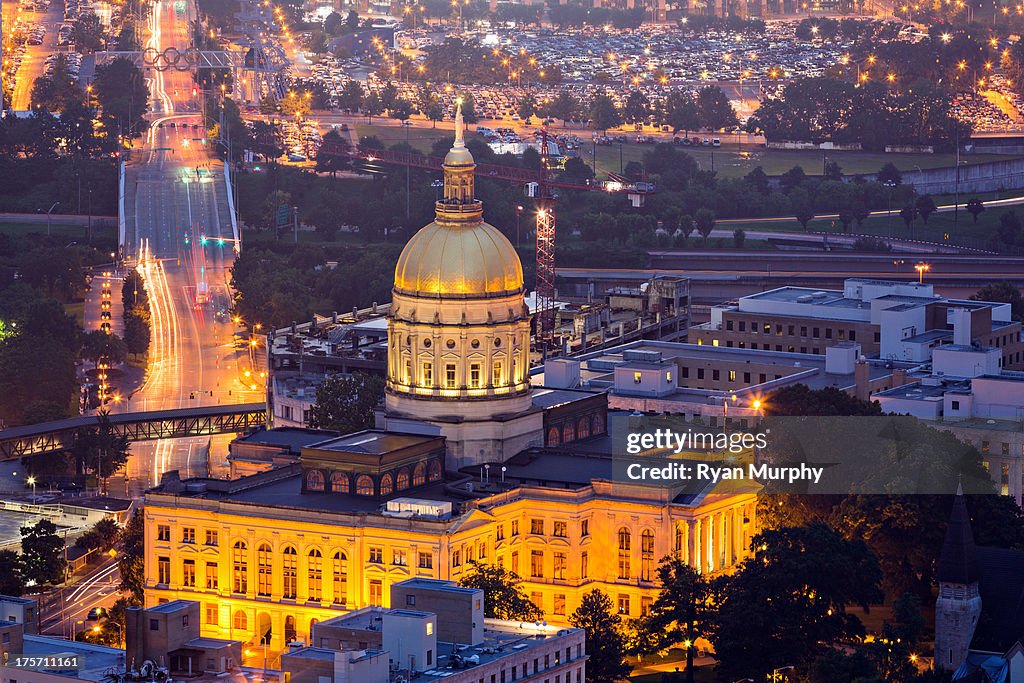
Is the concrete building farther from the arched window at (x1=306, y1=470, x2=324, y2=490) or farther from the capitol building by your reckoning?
the arched window at (x1=306, y1=470, x2=324, y2=490)

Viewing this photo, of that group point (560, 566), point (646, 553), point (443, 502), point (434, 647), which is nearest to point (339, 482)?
point (443, 502)

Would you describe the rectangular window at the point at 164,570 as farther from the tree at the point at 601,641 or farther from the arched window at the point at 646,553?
the arched window at the point at 646,553

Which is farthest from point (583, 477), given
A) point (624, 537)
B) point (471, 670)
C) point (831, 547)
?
point (471, 670)

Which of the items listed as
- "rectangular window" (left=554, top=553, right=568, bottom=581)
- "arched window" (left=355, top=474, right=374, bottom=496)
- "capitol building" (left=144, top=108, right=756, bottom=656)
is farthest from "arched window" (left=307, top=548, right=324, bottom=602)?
"rectangular window" (left=554, top=553, right=568, bottom=581)

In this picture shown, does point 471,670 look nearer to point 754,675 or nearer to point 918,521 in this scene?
point 754,675

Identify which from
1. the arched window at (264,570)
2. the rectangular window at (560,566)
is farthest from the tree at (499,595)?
the arched window at (264,570)

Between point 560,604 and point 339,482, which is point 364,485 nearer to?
point 339,482
